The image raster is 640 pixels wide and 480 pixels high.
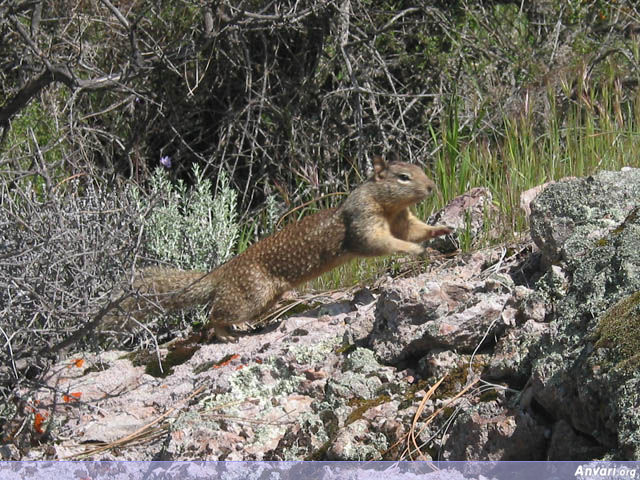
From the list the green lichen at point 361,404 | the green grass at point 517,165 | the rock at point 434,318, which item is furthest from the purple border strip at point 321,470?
the green grass at point 517,165

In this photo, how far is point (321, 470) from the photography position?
3557mm

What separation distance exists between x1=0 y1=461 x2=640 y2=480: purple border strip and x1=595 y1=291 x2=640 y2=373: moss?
0.35m

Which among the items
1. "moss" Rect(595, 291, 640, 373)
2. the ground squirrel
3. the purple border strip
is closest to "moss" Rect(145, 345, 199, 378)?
the ground squirrel

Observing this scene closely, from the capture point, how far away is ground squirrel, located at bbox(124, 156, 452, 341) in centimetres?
617

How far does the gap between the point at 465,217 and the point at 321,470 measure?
2.86 m

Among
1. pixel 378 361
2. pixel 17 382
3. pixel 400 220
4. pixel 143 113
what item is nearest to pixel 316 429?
pixel 378 361

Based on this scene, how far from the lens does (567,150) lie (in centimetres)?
662

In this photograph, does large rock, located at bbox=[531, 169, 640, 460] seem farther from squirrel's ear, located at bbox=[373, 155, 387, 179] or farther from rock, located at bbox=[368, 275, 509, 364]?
squirrel's ear, located at bbox=[373, 155, 387, 179]

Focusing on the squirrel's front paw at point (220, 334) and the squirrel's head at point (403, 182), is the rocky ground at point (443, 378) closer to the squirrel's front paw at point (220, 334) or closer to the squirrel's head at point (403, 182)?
the squirrel's front paw at point (220, 334)

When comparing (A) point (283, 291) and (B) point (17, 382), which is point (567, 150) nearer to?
(A) point (283, 291)

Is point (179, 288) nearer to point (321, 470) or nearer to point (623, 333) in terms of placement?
point (321, 470)

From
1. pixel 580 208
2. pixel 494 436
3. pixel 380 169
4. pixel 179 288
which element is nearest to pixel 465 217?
pixel 380 169

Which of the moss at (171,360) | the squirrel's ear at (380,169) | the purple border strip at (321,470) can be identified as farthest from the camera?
the squirrel's ear at (380,169)

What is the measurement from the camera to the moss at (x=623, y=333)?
2938 millimetres
